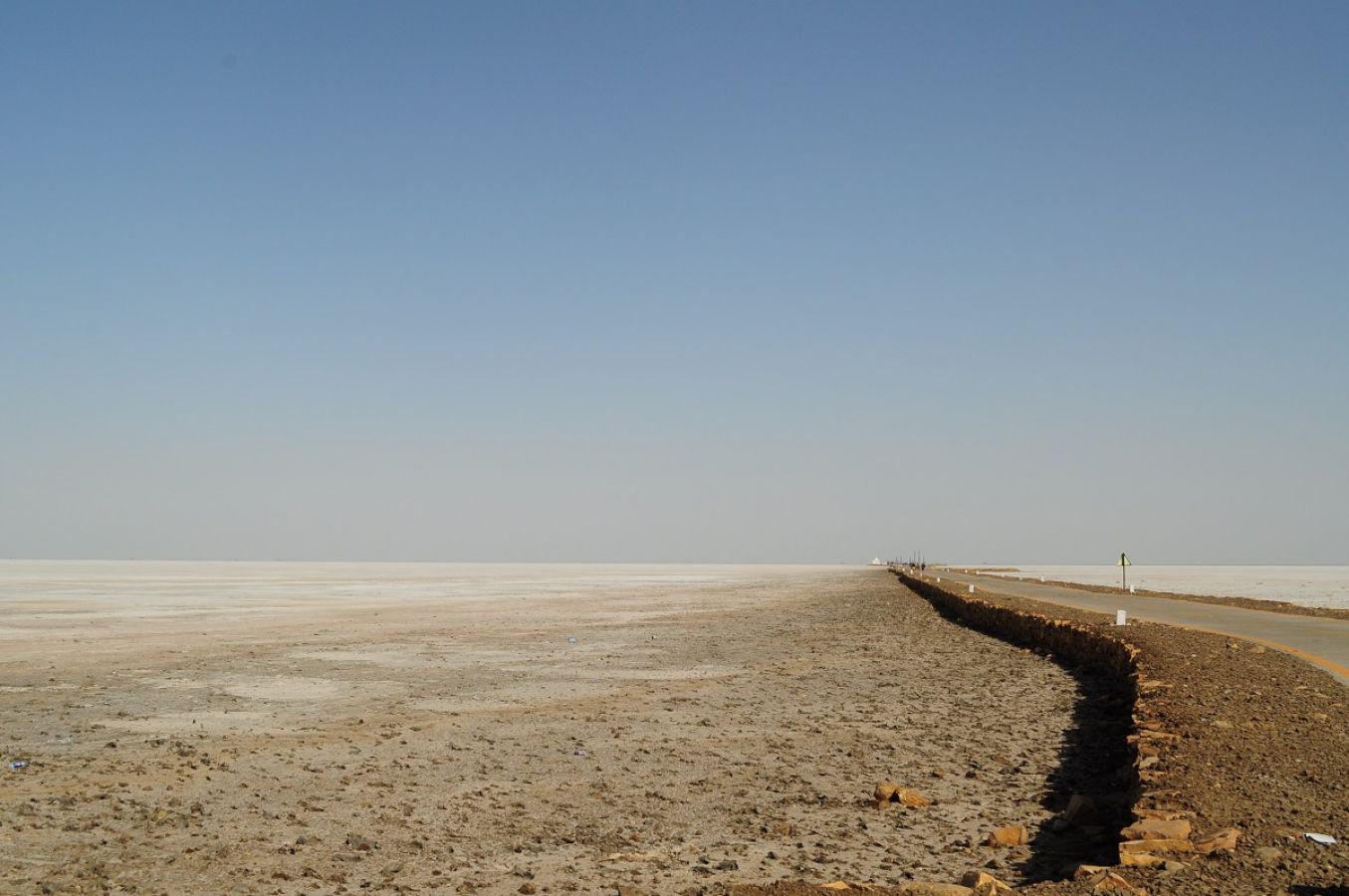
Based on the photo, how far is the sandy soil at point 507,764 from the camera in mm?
8078

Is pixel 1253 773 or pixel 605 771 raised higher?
pixel 1253 773

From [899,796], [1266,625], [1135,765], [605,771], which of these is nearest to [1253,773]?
[1135,765]

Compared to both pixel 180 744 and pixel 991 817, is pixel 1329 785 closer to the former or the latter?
pixel 991 817

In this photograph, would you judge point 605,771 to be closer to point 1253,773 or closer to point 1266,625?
point 1253,773

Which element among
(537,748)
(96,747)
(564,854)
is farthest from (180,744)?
(564,854)

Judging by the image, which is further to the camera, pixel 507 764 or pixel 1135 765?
pixel 507 764

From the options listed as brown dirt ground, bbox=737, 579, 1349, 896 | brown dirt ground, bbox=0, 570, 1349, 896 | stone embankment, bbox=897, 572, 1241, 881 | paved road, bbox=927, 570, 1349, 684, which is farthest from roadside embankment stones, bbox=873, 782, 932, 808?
paved road, bbox=927, 570, 1349, 684

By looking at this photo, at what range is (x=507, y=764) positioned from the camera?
11.7 meters

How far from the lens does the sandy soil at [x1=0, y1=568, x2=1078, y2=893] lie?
8.08 m

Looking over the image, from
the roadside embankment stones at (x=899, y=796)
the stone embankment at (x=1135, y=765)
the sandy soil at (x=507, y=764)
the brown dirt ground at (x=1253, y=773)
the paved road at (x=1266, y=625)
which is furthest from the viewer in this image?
the paved road at (x=1266, y=625)

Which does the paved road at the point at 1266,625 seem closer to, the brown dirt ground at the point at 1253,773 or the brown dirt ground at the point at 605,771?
the brown dirt ground at the point at 605,771

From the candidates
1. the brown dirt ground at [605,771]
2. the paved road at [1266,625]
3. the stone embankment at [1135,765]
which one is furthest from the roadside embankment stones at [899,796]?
the paved road at [1266,625]

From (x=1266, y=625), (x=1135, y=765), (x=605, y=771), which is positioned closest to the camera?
(x=1135, y=765)

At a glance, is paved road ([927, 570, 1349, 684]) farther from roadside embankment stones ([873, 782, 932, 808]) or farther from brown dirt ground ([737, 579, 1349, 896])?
roadside embankment stones ([873, 782, 932, 808])
